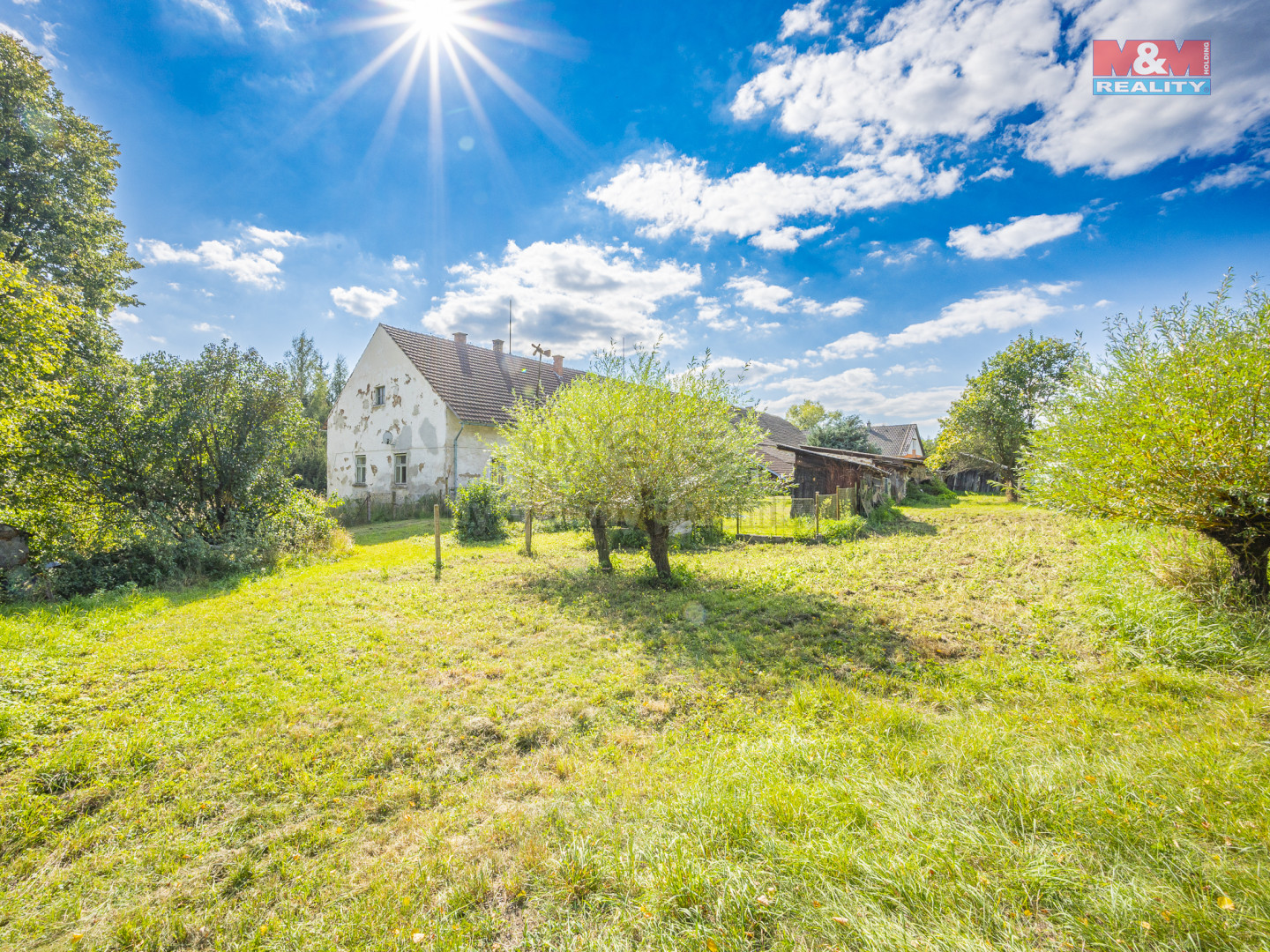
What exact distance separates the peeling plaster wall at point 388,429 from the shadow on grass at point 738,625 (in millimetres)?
11683

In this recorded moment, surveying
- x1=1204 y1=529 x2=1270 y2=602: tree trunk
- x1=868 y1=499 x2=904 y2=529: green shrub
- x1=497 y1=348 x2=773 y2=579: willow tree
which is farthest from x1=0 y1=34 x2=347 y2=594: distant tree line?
x1=868 y1=499 x2=904 y2=529: green shrub

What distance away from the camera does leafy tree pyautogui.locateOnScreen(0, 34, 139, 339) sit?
529 inches

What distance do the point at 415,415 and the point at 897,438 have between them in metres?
47.3

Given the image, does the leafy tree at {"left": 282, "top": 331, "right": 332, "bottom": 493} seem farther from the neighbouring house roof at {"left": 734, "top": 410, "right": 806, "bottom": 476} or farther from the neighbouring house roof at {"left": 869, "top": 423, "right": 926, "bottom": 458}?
the neighbouring house roof at {"left": 869, "top": 423, "right": 926, "bottom": 458}

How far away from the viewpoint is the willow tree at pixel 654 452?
27.7 feet

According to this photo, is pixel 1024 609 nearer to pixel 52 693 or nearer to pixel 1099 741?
pixel 1099 741

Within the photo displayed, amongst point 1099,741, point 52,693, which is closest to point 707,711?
point 1099,741

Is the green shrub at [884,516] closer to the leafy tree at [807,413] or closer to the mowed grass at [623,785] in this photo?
the mowed grass at [623,785]

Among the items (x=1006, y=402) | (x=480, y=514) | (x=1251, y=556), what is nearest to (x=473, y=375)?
(x=480, y=514)

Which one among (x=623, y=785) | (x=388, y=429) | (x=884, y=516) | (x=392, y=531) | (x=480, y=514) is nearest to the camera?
(x=623, y=785)

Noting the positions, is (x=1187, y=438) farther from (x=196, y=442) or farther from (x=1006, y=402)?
(x=1006, y=402)

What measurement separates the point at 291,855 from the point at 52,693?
11.6 ft

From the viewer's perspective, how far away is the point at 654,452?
8.44m

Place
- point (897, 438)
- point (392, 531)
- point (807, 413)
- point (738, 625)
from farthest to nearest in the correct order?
point (807, 413)
point (897, 438)
point (392, 531)
point (738, 625)
